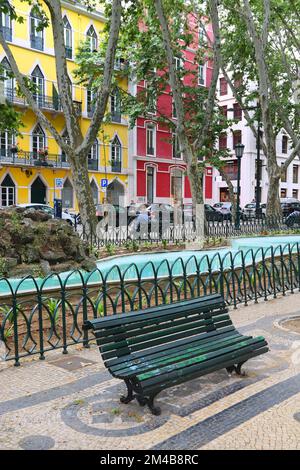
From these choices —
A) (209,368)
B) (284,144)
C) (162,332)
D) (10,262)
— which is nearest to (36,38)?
(10,262)

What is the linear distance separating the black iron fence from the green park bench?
1.33m

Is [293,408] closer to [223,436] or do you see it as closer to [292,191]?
[223,436]

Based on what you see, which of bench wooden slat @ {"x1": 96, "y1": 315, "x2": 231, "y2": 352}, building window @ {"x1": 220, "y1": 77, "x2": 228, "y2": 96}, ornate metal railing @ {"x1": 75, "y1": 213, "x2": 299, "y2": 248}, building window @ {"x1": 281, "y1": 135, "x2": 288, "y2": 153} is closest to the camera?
bench wooden slat @ {"x1": 96, "y1": 315, "x2": 231, "y2": 352}

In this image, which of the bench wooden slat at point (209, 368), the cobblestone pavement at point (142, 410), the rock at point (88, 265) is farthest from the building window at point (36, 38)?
the bench wooden slat at point (209, 368)

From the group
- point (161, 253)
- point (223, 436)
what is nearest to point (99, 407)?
point (223, 436)

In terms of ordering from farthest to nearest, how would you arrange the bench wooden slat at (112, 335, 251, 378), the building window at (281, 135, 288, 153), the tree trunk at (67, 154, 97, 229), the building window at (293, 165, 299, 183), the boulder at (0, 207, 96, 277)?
the building window at (293, 165, 299, 183) < the building window at (281, 135, 288, 153) < the tree trunk at (67, 154, 97, 229) < the boulder at (0, 207, 96, 277) < the bench wooden slat at (112, 335, 251, 378)

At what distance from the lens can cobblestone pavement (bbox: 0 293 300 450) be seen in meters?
3.48

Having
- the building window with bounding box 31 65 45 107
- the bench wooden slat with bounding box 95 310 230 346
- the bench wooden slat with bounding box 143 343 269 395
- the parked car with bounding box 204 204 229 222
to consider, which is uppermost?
the building window with bounding box 31 65 45 107

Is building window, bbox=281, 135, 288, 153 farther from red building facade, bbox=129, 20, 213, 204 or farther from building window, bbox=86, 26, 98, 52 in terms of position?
building window, bbox=86, 26, 98, 52

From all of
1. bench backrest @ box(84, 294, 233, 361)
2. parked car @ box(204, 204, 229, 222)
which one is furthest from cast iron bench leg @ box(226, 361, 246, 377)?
parked car @ box(204, 204, 229, 222)

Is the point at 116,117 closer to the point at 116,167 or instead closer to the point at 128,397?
the point at 116,167

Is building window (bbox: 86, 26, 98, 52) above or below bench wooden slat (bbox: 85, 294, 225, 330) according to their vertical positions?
above

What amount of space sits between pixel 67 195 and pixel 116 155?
231 inches

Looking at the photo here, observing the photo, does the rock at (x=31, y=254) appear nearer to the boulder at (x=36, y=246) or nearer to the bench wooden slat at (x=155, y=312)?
the boulder at (x=36, y=246)
